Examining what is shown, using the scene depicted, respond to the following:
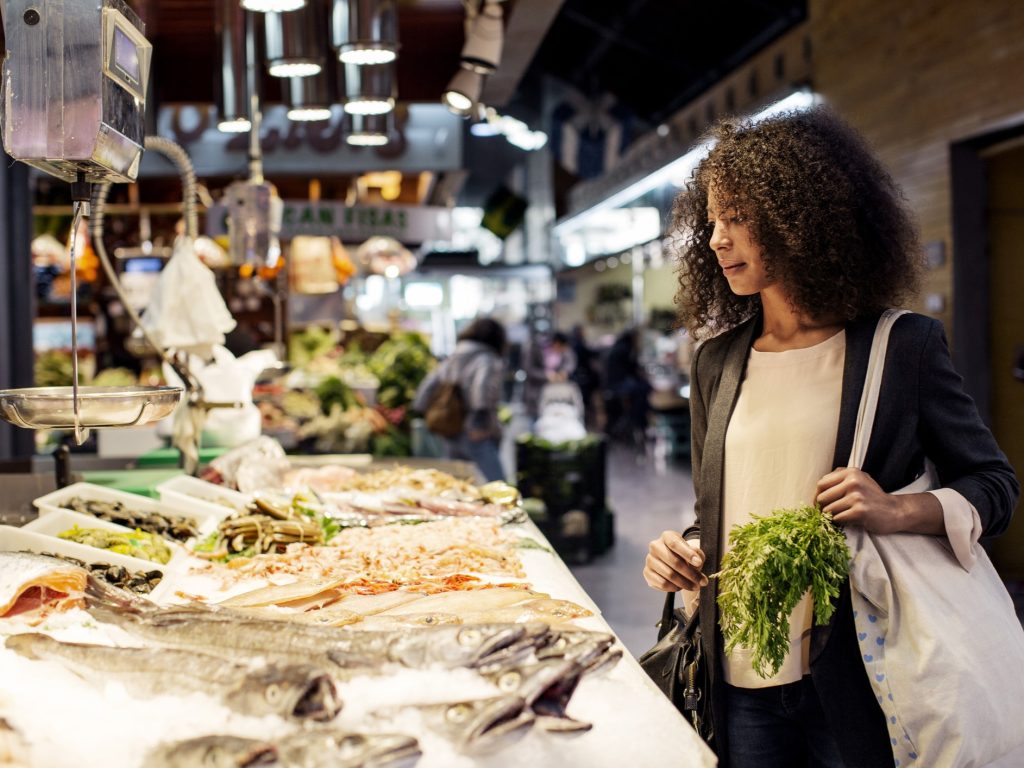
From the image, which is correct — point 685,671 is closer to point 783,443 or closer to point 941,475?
point 783,443

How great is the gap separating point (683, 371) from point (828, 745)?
14.3m

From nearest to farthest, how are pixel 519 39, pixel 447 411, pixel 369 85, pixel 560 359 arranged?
pixel 369 85, pixel 519 39, pixel 447 411, pixel 560 359

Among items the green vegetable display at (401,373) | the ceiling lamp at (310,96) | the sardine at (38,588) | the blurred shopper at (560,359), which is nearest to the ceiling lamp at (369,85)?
the ceiling lamp at (310,96)

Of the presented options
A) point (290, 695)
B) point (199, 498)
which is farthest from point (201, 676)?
point (199, 498)

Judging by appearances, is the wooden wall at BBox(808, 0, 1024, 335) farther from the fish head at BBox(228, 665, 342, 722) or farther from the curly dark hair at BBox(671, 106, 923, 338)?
the fish head at BBox(228, 665, 342, 722)

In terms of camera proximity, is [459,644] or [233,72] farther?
[233,72]

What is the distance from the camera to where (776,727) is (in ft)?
6.92

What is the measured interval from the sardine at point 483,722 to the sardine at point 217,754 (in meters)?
0.23

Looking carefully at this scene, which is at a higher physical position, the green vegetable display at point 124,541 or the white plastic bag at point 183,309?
the white plastic bag at point 183,309

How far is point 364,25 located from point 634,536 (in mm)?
5563

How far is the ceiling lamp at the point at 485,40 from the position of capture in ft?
15.9

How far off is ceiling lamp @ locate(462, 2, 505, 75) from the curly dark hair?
2.94m

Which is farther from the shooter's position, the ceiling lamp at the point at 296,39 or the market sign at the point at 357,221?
the market sign at the point at 357,221

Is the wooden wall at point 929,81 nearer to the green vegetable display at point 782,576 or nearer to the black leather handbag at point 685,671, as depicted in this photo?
the black leather handbag at point 685,671
